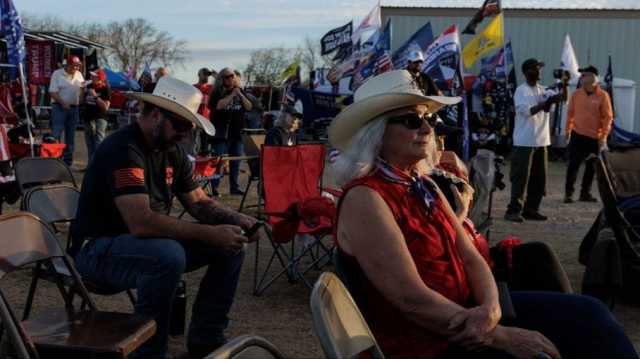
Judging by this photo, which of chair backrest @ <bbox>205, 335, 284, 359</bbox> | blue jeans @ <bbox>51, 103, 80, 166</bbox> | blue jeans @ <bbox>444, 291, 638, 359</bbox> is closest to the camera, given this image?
chair backrest @ <bbox>205, 335, 284, 359</bbox>

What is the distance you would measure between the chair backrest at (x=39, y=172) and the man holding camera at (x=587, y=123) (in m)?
6.76

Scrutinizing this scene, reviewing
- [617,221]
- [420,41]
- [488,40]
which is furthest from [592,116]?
[420,41]

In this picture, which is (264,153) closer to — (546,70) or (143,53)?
(546,70)

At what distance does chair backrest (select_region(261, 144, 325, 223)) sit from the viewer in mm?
5898

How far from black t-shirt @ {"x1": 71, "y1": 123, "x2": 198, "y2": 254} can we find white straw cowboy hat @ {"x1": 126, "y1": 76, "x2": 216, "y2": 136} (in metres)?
0.18

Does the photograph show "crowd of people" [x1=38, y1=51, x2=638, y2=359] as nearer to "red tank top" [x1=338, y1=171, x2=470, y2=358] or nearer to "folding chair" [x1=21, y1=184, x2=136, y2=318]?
"red tank top" [x1=338, y1=171, x2=470, y2=358]

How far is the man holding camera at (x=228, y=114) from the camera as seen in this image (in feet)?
33.1

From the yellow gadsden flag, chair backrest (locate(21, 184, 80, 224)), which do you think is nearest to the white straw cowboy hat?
chair backrest (locate(21, 184, 80, 224))

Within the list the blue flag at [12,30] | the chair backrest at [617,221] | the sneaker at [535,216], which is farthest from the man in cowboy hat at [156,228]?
the blue flag at [12,30]

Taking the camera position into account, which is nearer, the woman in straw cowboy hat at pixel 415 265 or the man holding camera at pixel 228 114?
the woman in straw cowboy hat at pixel 415 265

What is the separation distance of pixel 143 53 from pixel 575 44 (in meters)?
50.7

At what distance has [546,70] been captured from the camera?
20047 millimetres

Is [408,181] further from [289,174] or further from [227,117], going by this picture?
[227,117]

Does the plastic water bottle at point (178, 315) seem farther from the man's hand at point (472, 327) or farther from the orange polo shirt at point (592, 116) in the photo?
the orange polo shirt at point (592, 116)
